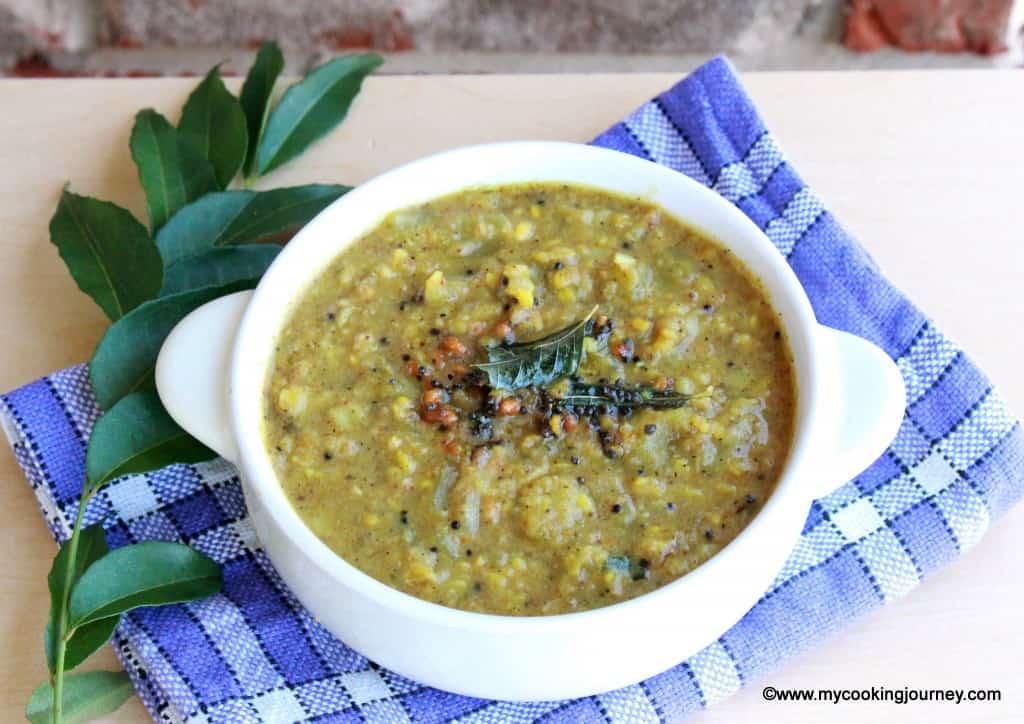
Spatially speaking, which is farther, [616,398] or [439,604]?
[616,398]

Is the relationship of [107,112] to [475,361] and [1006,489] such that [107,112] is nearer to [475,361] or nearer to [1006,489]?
[475,361]

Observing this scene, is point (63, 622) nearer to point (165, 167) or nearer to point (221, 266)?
point (221, 266)

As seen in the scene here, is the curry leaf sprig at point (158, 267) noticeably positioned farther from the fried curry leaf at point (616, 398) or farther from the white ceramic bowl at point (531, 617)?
the fried curry leaf at point (616, 398)

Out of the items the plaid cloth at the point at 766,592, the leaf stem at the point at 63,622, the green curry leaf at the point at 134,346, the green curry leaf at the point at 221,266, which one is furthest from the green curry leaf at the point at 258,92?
the leaf stem at the point at 63,622

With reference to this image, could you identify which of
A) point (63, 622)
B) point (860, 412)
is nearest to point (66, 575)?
point (63, 622)

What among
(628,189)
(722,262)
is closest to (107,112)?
(628,189)

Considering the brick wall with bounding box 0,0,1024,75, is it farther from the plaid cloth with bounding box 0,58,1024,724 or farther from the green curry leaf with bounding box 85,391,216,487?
the green curry leaf with bounding box 85,391,216,487
